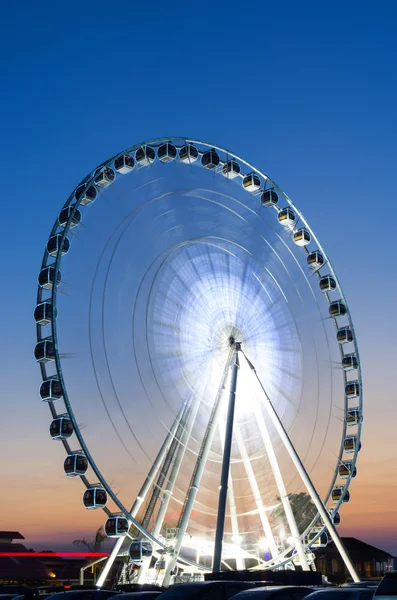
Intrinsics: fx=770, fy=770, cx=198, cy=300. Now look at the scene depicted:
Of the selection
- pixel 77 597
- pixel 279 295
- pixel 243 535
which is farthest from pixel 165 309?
pixel 77 597

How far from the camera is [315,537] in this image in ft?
99.5

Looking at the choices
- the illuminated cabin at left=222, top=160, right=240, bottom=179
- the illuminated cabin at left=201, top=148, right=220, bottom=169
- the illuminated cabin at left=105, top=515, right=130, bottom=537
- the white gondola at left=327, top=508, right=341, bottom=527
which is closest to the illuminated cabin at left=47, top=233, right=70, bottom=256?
the illuminated cabin at left=201, top=148, right=220, bottom=169

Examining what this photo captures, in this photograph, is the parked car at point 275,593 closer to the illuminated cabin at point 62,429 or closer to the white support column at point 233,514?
the illuminated cabin at point 62,429

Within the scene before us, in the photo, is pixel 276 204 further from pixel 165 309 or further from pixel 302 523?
pixel 302 523

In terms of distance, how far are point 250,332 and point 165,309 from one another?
14.5 feet

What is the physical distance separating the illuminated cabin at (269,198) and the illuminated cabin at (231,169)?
1628 millimetres

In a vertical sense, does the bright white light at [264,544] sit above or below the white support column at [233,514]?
below

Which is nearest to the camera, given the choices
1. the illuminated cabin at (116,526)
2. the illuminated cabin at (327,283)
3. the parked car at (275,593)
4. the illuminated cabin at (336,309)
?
the parked car at (275,593)

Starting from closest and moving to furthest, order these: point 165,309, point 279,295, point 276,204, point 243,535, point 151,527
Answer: point 151,527 → point 165,309 → point 243,535 → point 279,295 → point 276,204

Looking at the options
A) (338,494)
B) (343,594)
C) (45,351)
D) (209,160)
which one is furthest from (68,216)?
(338,494)

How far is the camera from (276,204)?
33.5 meters

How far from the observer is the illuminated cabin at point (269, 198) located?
106 feet

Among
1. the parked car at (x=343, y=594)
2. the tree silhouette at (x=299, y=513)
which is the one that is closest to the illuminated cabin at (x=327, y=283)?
the tree silhouette at (x=299, y=513)

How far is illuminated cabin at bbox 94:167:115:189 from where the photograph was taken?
26084 mm
